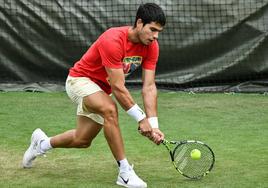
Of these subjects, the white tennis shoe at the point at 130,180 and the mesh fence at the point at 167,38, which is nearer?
the white tennis shoe at the point at 130,180

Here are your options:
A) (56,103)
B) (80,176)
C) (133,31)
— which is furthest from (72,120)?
(133,31)

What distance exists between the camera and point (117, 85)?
223 inches

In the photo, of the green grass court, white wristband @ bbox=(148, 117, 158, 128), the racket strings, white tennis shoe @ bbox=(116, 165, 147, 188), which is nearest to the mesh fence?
the green grass court

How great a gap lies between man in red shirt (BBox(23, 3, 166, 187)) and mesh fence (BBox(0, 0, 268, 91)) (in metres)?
5.76

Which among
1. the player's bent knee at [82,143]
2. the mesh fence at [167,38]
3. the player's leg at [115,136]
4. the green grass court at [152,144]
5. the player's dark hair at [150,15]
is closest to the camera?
the player's dark hair at [150,15]

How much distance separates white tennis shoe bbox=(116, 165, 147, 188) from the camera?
5.73 metres

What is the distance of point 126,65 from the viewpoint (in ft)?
19.4

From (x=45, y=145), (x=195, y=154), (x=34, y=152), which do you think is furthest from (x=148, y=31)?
(x=34, y=152)

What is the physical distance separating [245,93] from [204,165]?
225 inches

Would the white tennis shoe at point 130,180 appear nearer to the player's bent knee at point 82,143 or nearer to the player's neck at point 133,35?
the player's bent knee at point 82,143

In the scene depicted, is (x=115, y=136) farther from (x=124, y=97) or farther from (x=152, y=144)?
(x=152, y=144)

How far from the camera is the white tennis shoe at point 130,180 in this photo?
18.8 ft

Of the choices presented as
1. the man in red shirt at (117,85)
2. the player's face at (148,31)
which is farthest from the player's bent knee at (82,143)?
the player's face at (148,31)

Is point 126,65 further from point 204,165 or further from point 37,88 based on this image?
point 37,88
